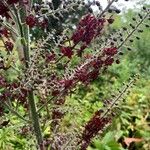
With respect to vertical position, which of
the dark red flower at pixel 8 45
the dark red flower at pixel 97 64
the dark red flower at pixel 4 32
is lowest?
the dark red flower at pixel 97 64

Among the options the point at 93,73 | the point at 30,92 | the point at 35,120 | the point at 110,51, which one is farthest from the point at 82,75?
the point at 35,120

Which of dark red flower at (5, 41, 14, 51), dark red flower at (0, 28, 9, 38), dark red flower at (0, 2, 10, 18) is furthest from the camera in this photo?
dark red flower at (5, 41, 14, 51)

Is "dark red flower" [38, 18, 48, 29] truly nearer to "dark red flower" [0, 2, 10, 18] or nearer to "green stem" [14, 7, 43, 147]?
"green stem" [14, 7, 43, 147]

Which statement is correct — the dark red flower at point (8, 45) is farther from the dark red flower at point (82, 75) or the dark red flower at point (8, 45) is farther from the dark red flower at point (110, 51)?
the dark red flower at point (110, 51)

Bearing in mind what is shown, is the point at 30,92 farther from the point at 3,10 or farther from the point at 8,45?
the point at 3,10

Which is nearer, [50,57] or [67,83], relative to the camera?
[67,83]

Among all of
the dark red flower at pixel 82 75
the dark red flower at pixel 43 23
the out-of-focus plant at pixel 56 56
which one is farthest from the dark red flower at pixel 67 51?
the dark red flower at pixel 43 23

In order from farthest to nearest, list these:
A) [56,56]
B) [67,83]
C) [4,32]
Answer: [56,56] < [4,32] < [67,83]

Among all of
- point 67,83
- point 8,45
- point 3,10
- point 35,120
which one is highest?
point 3,10

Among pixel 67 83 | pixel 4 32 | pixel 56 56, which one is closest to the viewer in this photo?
pixel 67 83

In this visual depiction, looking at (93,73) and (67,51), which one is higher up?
(67,51)

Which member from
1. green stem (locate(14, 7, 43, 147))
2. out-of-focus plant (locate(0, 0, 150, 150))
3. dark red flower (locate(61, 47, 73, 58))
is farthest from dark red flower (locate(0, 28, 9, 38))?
dark red flower (locate(61, 47, 73, 58))
